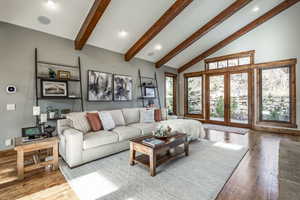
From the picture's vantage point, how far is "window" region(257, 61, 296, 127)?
489 cm

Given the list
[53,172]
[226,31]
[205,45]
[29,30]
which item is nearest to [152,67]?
[205,45]

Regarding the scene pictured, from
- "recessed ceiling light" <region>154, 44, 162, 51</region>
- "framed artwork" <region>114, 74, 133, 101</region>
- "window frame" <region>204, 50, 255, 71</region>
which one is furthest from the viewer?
"window frame" <region>204, 50, 255, 71</region>

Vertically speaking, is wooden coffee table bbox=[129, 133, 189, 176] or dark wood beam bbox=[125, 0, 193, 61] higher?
dark wood beam bbox=[125, 0, 193, 61]

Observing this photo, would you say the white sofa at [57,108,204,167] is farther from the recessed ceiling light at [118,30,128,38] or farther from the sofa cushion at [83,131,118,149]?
the recessed ceiling light at [118,30,128,38]

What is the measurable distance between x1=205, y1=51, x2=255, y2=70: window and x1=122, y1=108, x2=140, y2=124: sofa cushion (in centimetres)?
434

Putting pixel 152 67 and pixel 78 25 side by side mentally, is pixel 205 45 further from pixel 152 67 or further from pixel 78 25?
pixel 78 25

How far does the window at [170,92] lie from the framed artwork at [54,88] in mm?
4571

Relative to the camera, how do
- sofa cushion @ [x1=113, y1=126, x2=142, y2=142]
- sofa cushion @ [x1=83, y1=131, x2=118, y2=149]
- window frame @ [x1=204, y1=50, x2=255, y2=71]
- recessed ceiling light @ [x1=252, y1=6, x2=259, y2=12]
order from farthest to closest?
window frame @ [x1=204, y1=50, x2=255, y2=71]
recessed ceiling light @ [x1=252, y1=6, x2=259, y2=12]
sofa cushion @ [x1=113, y1=126, x2=142, y2=142]
sofa cushion @ [x1=83, y1=131, x2=118, y2=149]

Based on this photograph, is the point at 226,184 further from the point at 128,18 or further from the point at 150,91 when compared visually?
the point at 150,91

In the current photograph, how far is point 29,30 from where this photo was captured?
339 cm

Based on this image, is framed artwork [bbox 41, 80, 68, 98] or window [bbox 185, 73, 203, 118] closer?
framed artwork [bbox 41, 80, 68, 98]

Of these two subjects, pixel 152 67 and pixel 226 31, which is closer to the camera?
pixel 226 31

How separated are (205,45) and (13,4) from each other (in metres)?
6.13

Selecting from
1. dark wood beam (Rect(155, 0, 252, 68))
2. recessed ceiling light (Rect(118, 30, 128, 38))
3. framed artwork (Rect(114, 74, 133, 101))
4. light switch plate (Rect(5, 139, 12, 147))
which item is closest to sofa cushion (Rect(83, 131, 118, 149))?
light switch plate (Rect(5, 139, 12, 147))
